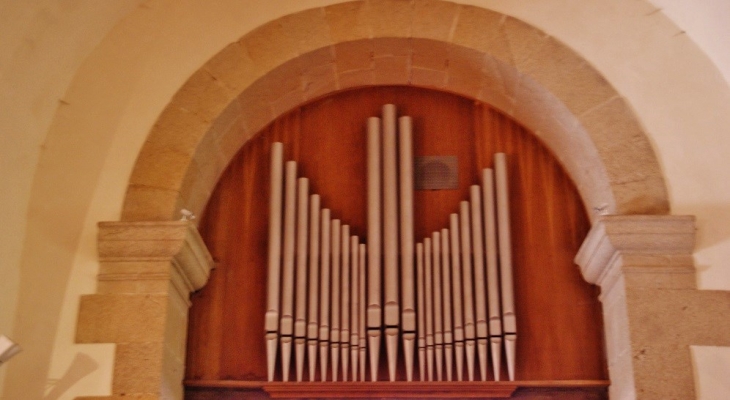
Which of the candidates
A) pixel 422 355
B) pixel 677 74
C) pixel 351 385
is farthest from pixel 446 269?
pixel 677 74

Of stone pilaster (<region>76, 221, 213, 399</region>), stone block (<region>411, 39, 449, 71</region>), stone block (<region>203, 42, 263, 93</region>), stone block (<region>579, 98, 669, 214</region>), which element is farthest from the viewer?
stone block (<region>411, 39, 449, 71</region>)

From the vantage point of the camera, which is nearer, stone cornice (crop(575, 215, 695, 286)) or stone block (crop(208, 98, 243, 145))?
stone cornice (crop(575, 215, 695, 286))

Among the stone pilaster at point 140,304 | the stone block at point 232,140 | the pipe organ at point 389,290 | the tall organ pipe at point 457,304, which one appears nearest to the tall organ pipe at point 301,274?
the pipe organ at point 389,290

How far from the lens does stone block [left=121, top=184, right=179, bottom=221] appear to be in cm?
520

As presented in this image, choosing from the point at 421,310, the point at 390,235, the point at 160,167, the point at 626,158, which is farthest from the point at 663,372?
the point at 160,167

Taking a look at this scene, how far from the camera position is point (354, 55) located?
575cm

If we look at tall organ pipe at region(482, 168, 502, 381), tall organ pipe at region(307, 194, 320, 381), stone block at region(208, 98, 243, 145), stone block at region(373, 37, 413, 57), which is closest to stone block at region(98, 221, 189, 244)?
stone block at region(208, 98, 243, 145)

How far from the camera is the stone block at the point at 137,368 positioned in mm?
4836

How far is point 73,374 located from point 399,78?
255cm

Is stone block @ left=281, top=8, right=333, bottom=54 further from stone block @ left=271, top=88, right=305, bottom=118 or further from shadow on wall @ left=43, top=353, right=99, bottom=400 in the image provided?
shadow on wall @ left=43, top=353, right=99, bottom=400

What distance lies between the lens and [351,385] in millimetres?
5305

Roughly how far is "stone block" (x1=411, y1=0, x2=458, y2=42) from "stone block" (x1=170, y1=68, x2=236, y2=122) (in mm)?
1127

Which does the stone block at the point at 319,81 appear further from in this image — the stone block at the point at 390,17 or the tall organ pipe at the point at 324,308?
the tall organ pipe at the point at 324,308

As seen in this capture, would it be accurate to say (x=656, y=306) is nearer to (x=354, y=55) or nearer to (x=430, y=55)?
(x=430, y=55)
